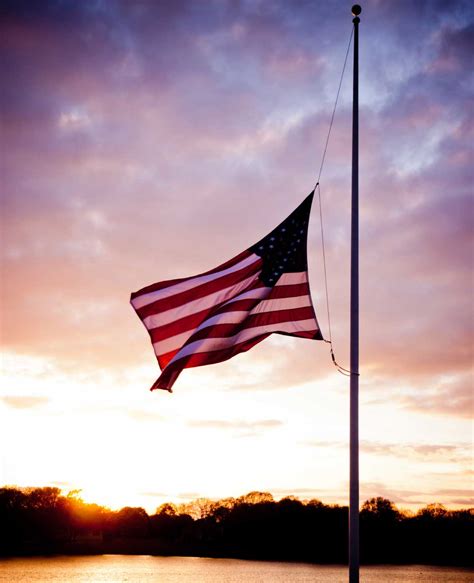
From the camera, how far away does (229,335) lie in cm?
1681

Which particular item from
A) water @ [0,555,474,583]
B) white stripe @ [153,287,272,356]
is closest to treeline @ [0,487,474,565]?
water @ [0,555,474,583]

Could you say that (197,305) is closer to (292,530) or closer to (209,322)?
(209,322)

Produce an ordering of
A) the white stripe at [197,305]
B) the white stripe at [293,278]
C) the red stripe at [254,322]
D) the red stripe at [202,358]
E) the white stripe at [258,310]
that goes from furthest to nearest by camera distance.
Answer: the white stripe at [197,305], the white stripe at [293,278], the white stripe at [258,310], the red stripe at [254,322], the red stripe at [202,358]

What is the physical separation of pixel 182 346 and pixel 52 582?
84.9 meters

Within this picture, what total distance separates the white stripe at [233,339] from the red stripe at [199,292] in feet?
4.35

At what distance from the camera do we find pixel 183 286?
17.6 m

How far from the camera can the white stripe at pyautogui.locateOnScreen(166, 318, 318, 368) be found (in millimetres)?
16484

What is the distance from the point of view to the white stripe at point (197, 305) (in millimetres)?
17375

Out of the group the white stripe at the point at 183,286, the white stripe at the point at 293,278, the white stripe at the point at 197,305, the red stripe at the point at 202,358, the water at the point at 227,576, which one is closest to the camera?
the red stripe at the point at 202,358

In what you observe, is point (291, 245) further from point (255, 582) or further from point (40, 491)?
point (40, 491)

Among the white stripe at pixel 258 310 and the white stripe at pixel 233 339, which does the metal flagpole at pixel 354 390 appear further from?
the white stripe at pixel 258 310

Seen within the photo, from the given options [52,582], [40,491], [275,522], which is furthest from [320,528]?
[52,582]

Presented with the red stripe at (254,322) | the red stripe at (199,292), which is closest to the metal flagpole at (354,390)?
the red stripe at (254,322)

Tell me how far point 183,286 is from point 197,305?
0.59 m
